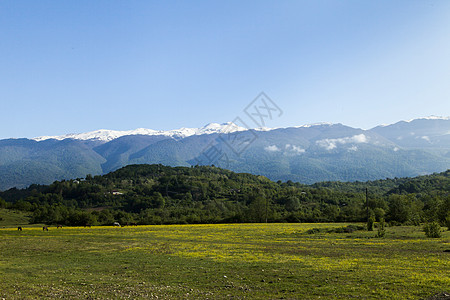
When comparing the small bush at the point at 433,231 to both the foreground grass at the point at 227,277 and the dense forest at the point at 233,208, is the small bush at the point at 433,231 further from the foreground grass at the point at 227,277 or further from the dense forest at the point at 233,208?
the foreground grass at the point at 227,277

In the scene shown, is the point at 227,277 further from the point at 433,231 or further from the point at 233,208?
the point at 233,208

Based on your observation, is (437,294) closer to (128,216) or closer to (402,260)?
(402,260)

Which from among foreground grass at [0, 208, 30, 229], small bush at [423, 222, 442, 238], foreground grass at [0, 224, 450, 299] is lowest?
foreground grass at [0, 208, 30, 229]

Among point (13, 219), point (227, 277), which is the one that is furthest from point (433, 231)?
point (13, 219)

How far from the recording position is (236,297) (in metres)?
14.1

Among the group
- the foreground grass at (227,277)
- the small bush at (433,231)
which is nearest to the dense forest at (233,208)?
the small bush at (433,231)

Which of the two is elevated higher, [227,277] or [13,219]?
[227,277]

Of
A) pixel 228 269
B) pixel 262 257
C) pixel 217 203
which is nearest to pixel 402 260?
pixel 262 257

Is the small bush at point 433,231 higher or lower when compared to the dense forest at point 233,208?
higher

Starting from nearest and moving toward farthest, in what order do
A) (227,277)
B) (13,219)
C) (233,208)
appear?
(227,277)
(13,219)
(233,208)

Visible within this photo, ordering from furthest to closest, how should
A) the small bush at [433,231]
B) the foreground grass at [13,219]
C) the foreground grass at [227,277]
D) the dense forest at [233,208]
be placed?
the foreground grass at [13,219] → the dense forest at [233,208] → the small bush at [433,231] → the foreground grass at [227,277]

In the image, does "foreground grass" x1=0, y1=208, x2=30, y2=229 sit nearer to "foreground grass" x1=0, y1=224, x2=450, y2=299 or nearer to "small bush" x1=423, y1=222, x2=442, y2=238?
"foreground grass" x1=0, y1=224, x2=450, y2=299

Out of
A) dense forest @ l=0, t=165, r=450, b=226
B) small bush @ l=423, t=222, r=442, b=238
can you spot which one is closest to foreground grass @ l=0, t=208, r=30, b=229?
dense forest @ l=0, t=165, r=450, b=226

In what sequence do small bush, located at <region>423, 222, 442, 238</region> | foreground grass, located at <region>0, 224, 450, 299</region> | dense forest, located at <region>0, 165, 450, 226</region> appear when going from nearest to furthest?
foreground grass, located at <region>0, 224, 450, 299</region> → small bush, located at <region>423, 222, 442, 238</region> → dense forest, located at <region>0, 165, 450, 226</region>
